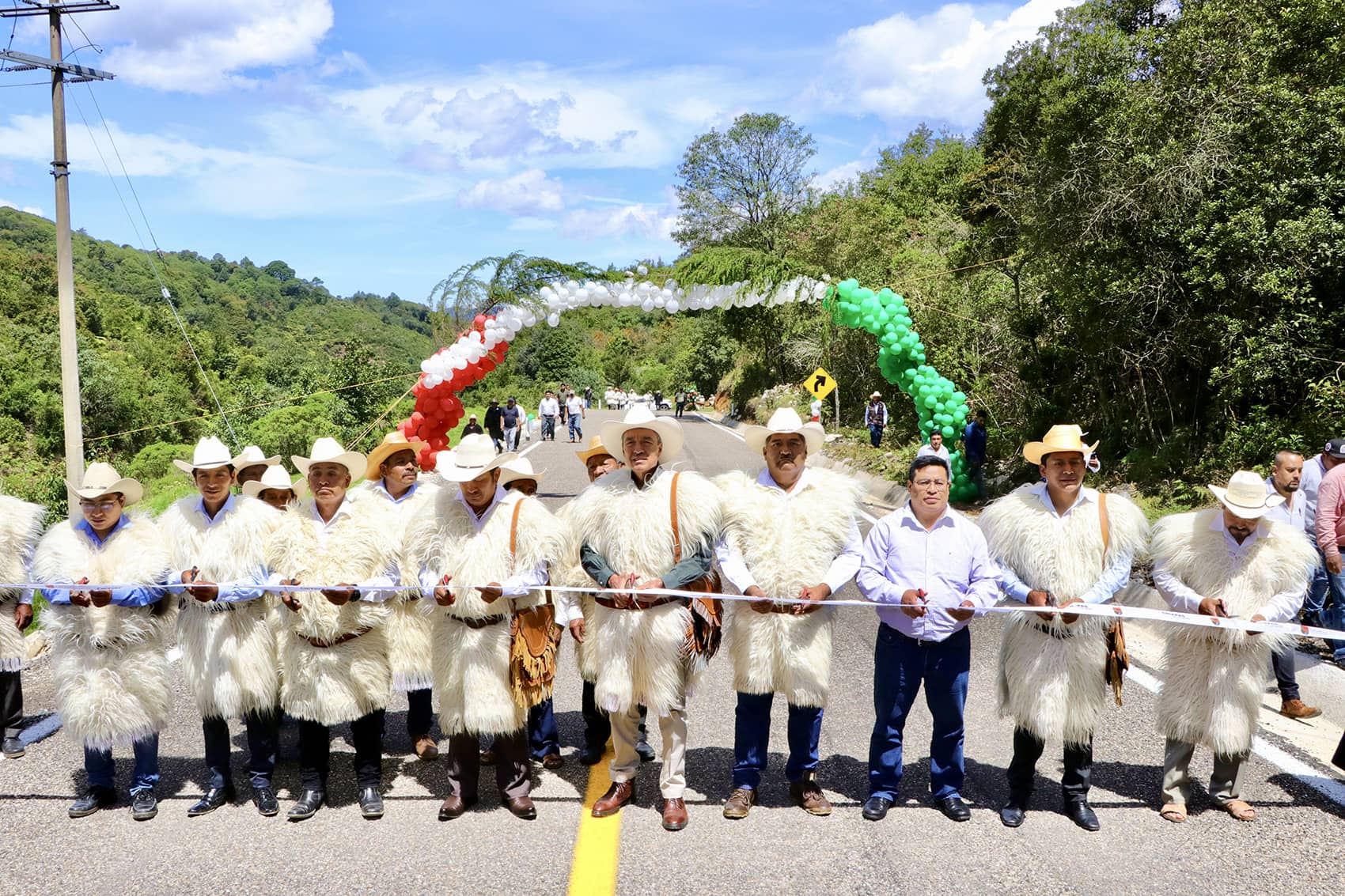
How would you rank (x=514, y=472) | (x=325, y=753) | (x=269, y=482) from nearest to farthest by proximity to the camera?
Answer: (x=325, y=753) < (x=514, y=472) < (x=269, y=482)

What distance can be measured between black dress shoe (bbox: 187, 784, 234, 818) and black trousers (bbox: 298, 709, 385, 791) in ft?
1.28

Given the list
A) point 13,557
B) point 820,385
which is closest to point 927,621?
point 13,557

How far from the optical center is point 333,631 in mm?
4984

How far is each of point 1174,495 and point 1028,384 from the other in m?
5.28

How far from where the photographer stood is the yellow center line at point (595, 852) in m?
4.09

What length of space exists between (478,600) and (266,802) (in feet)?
5.02

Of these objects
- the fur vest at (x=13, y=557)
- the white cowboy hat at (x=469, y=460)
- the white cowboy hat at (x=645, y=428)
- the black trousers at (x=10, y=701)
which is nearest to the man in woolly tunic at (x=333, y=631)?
the white cowboy hat at (x=469, y=460)

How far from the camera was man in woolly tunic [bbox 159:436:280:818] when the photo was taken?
16.3ft

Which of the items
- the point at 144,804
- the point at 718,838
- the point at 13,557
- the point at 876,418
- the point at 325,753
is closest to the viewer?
the point at 718,838

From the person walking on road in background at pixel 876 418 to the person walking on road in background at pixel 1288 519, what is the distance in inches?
626

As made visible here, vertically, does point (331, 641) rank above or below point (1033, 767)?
above

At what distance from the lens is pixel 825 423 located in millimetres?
32781

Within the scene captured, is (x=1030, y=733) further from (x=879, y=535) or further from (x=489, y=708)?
(x=489, y=708)

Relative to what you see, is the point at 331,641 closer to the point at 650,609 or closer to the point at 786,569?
the point at 650,609
